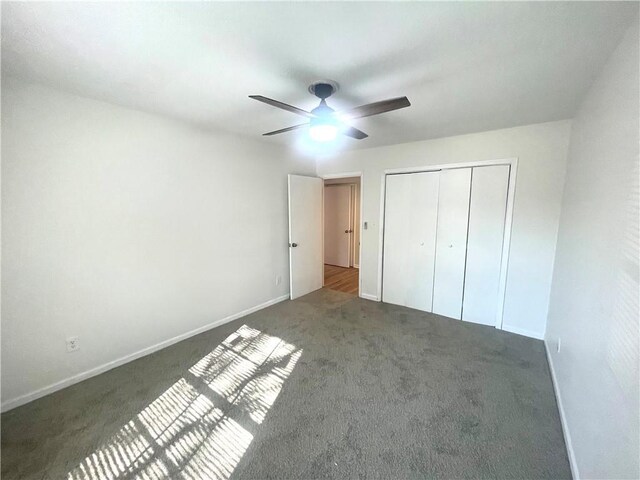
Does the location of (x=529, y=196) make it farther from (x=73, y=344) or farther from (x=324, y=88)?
(x=73, y=344)

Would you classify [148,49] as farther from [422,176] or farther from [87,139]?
[422,176]

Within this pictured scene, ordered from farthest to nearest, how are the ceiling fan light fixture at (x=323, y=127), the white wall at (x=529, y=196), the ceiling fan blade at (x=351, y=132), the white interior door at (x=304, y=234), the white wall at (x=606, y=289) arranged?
the white interior door at (x=304, y=234) < the white wall at (x=529, y=196) < the ceiling fan blade at (x=351, y=132) < the ceiling fan light fixture at (x=323, y=127) < the white wall at (x=606, y=289)

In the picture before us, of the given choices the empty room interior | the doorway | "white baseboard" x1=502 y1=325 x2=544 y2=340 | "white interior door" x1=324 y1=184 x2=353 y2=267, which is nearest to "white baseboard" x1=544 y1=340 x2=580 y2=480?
the empty room interior

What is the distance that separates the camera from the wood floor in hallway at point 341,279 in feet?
15.0

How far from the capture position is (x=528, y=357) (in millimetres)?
2459

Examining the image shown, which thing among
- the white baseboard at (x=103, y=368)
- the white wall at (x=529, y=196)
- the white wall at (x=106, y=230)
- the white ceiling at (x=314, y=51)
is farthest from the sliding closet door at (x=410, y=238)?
the white baseboard at (x=103, y=368)

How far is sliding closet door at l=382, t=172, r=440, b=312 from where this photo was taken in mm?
3383

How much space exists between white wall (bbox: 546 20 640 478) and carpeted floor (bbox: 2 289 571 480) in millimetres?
371

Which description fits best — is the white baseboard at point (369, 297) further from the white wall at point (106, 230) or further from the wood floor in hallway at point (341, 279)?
the white wall at point (106, 230)

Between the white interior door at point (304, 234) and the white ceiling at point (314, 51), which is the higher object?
the white ceiling at point (314, 51)

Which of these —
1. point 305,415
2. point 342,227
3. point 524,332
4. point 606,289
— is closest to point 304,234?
point 342,227

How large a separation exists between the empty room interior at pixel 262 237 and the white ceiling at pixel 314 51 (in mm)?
15

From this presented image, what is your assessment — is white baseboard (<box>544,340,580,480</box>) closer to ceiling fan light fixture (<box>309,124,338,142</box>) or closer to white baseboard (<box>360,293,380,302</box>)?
white baseboard (<box>360,293,380,302</box>)

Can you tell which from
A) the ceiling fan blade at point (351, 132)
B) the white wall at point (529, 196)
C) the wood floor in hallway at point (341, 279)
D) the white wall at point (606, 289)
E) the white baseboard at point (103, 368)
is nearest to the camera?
the white wall at point (606, 289)
